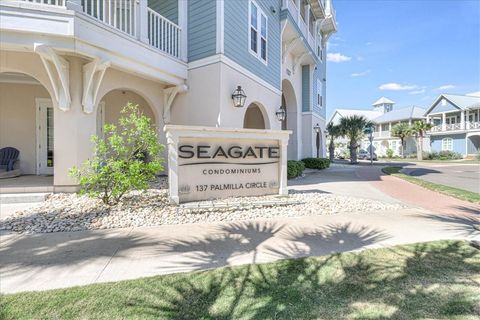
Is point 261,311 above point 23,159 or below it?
below

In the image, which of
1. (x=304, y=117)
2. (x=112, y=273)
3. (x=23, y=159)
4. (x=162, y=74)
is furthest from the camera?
(x=304, y=117)

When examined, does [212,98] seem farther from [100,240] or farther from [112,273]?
[112,273]

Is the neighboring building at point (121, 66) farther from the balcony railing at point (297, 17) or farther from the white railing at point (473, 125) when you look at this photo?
the white railing at point (473, 125)

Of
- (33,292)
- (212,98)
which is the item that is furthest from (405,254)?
(212,98)

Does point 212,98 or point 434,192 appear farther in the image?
point 434,192

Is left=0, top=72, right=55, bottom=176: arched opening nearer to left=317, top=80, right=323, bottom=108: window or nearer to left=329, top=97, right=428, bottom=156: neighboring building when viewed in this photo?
left=317, top=80, right=323, bottom=108: window

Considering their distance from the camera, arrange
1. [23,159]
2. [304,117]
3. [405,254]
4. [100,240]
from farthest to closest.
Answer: [304,117] < [23,159] < [100,240] < [405,254]

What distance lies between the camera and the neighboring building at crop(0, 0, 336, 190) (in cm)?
657

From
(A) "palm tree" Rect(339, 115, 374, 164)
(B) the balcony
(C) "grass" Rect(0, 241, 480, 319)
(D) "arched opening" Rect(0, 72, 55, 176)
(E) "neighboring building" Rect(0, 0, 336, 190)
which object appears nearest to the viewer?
(C) "grass" Rect(0, 241, 480, 319)

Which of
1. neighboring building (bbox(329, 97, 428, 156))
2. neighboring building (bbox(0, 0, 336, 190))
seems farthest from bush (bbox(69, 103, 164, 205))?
neighboring building (bbox(329, 97, 428, 156))

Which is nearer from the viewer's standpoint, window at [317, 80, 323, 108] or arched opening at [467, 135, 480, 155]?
window at [317, 80, 323, 108]

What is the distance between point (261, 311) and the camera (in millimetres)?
2727

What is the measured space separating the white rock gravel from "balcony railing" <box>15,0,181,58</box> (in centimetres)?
492

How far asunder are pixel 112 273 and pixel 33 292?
82 centimetres
